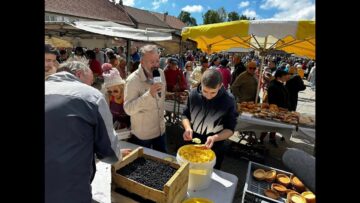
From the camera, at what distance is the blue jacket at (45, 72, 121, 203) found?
119 centimetres

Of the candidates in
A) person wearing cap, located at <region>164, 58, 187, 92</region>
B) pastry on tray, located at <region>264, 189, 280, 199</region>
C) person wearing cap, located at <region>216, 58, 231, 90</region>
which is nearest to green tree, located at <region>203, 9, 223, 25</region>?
person wearing cap, located at <region>216, 58, 231, 90</region>

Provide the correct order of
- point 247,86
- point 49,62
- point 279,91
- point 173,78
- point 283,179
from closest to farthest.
→ 1. point 283,179
2. point 49,62
3. point 279,91
4. point 247,86
5. point 173,78

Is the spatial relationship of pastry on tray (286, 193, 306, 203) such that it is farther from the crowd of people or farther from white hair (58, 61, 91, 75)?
white hair (58, 61, 91, 75)

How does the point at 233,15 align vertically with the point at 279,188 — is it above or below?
above

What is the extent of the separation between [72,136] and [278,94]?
4.44 meters

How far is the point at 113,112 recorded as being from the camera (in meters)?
3.06

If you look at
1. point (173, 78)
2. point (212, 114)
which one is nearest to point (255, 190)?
point (212, 114)

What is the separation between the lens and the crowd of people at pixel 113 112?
1.22 meters

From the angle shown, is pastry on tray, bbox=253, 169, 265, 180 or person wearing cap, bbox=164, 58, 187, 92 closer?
pastry on tray, bbox=253, 169, 265, 180

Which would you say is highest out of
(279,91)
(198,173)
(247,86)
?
(247,86)

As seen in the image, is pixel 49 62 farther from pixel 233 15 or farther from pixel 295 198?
pixel 233 15
